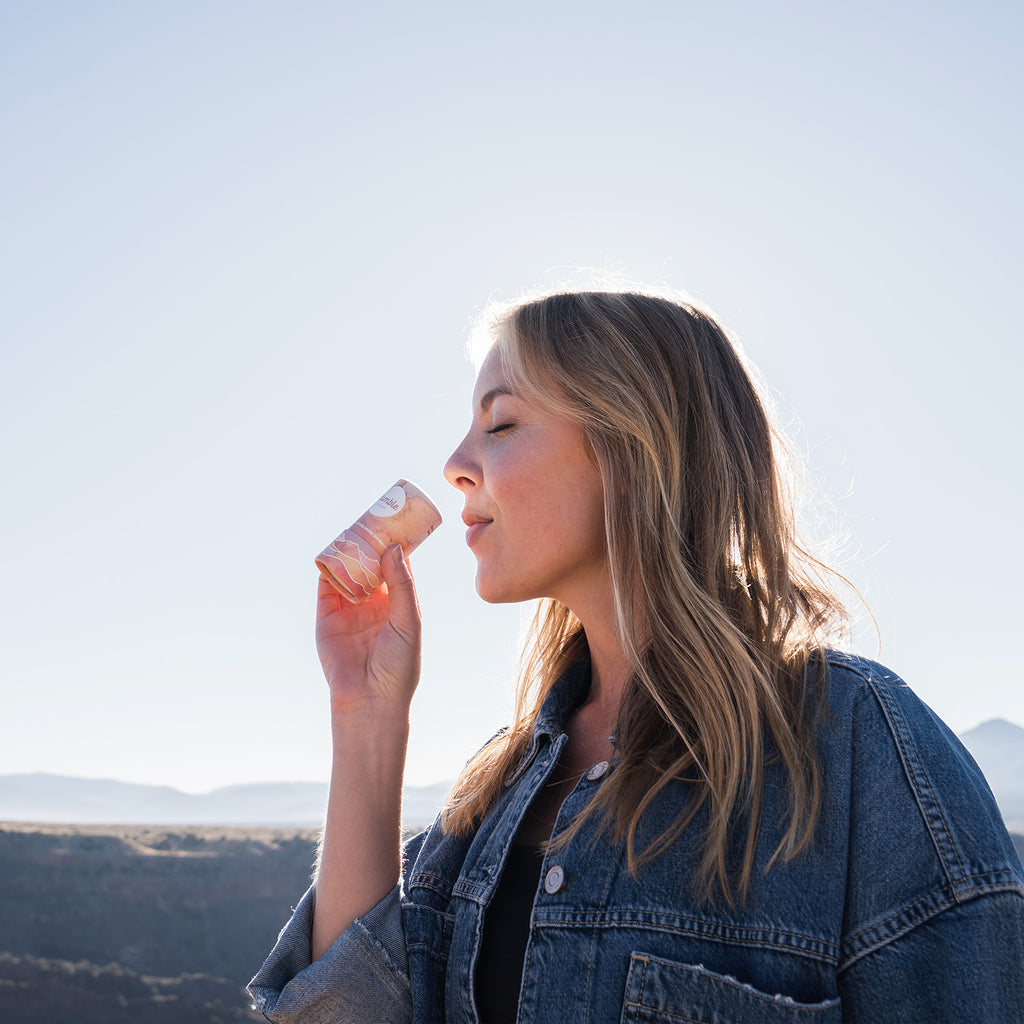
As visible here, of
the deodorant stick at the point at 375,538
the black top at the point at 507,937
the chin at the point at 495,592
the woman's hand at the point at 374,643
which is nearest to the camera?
the black top at the point at 507,937

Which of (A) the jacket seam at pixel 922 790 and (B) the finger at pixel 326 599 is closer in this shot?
(A) the jacket seam at pixel 922 790

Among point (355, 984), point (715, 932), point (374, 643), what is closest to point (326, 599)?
point (374, 643)

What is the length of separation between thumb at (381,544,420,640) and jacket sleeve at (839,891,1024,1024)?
1.64 metres

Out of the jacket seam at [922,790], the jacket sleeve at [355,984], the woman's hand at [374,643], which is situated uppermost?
the woman's hand at [374,643]

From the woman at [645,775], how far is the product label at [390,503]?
0.69 feet

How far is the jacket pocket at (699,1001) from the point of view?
1688mm

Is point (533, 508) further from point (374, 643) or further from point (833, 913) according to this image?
point (833, 913)

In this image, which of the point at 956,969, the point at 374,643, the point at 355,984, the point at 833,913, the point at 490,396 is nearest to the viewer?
the point at 956,969

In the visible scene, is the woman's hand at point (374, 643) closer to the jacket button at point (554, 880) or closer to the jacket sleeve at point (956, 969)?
the jacket button at point (554, 880)

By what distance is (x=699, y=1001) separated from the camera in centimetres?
177

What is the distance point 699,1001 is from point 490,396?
5.32 ft

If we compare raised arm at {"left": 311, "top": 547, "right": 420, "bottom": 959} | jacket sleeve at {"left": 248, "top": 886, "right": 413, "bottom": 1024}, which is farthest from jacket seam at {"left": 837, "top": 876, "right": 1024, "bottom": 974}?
raised arm at {"left": 311, "top": 547, "right": 420, "bottom": 959}

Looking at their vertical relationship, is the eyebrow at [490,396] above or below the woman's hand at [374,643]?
above

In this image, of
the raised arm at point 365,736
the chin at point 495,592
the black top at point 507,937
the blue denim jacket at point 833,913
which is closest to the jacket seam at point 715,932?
the blue denim jacket at point 833,913
